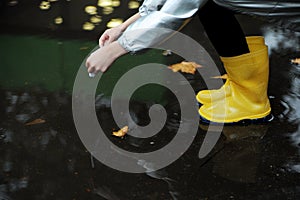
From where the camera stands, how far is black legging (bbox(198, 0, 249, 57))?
9.27ft

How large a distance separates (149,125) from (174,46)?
1.10 metres

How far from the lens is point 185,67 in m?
3.67

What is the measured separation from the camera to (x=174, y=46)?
13.1ft

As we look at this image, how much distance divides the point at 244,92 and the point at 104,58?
1052 mm

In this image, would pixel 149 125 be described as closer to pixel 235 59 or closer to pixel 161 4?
pixel 235 59

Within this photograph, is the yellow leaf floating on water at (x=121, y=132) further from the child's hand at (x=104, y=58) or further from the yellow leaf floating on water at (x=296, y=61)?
the yellow leaf floating on water at (x=296, y=61)

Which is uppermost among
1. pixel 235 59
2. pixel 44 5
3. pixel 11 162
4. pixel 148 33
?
pixel 148 33

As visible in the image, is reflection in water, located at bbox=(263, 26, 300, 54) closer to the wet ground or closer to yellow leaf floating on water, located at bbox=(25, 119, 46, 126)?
the wet ground

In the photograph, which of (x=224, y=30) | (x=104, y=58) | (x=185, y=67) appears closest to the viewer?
(x=104, y=58)

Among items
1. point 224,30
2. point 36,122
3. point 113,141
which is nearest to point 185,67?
point 224,30

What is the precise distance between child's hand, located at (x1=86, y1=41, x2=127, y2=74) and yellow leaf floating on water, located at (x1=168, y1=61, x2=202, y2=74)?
138 centimetres

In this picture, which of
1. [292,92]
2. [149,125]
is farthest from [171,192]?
[292,92]

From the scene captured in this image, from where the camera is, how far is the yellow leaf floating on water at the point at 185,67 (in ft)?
11.9

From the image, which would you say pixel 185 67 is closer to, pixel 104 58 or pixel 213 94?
pixel 213 94
